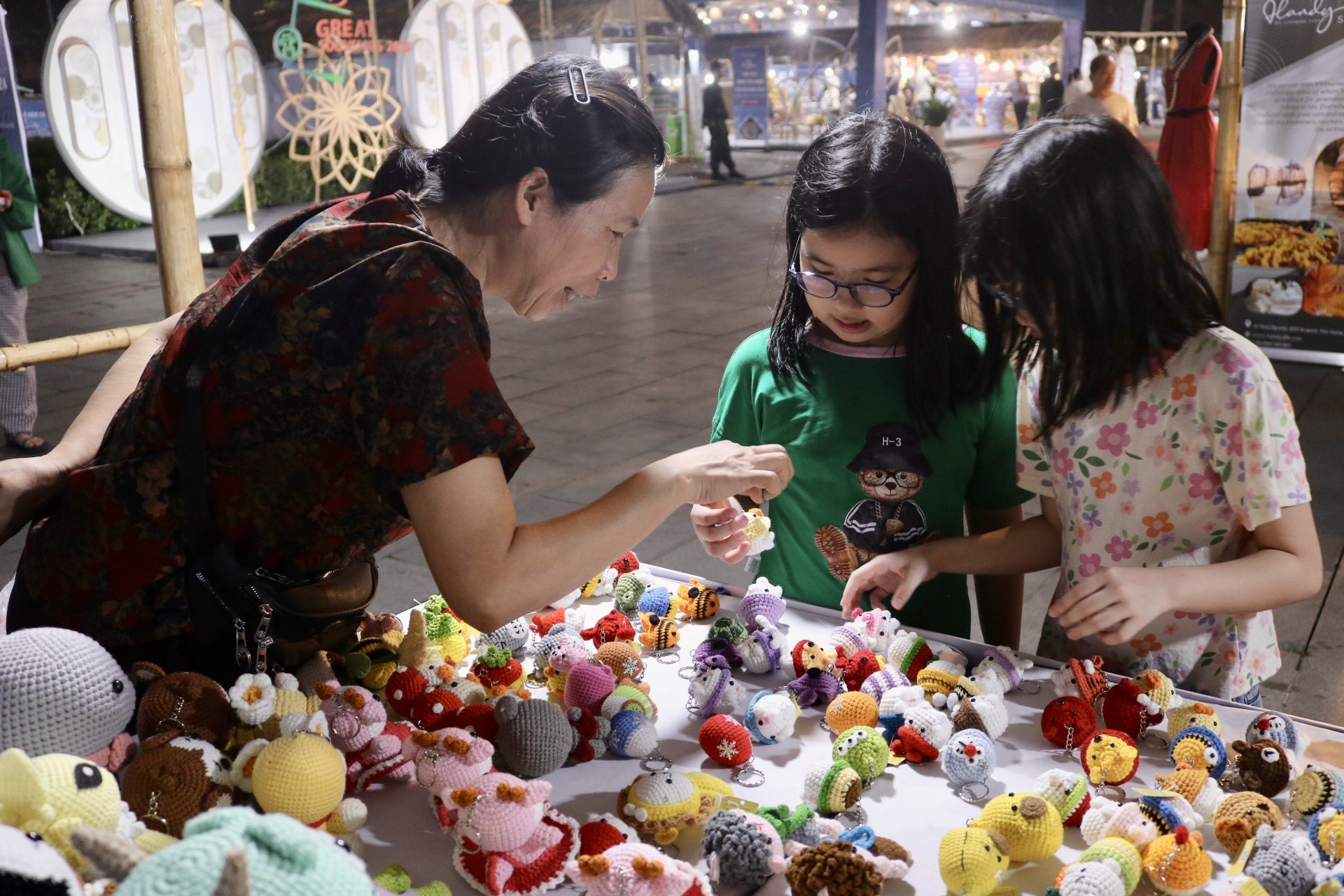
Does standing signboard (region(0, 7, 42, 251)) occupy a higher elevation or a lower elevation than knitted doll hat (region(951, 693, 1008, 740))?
higher

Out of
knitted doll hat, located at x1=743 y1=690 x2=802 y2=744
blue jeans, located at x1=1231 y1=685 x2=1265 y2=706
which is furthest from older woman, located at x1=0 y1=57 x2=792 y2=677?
blue jeans, located at x1=1231 y1=685 x2=1265 y2=706

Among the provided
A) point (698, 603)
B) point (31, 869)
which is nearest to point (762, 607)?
point (698, 603)

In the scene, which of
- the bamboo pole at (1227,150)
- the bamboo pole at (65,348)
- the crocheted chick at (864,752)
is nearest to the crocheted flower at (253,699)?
the crocheted chick at (864,752)

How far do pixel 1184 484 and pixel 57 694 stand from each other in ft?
4.19

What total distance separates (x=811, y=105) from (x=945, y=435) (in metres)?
21.2

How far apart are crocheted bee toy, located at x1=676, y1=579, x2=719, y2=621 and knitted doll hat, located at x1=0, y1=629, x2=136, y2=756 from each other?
2.44 feet

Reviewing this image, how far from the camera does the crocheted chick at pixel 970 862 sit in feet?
3.07

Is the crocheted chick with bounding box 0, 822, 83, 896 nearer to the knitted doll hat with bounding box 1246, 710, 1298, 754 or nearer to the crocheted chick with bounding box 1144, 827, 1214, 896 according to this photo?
the crocheted chick with bounding box 1144, 827, 1214, 896

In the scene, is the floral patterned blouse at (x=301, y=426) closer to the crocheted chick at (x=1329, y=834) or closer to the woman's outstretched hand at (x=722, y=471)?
the woman's outstretched hand at (x=722, y=471)

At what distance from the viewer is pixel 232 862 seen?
1.94 ft

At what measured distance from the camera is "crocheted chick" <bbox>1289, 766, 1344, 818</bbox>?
103 centimetres

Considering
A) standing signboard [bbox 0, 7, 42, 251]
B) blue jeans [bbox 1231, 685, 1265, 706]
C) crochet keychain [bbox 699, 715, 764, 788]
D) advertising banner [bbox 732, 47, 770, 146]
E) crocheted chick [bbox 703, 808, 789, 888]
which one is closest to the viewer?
crocheted chick [bbox 703, 808, 789, 888]

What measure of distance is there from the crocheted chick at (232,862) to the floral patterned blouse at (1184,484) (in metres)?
1.09

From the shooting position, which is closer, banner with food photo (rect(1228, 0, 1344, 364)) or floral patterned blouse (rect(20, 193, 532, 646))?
floral patterned blouse (rect(20, 193, 532, 646))
